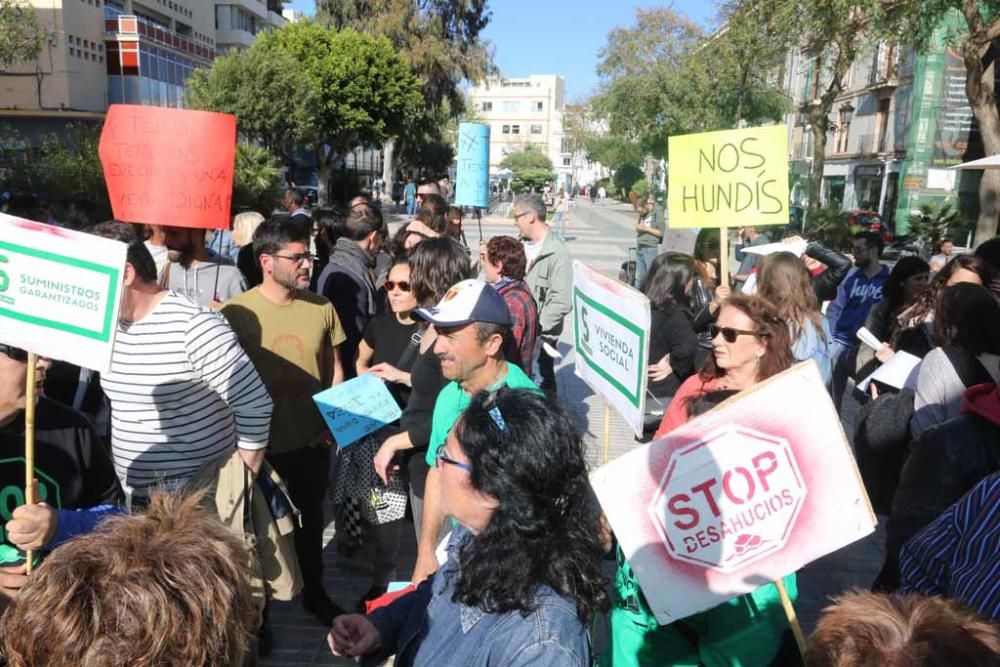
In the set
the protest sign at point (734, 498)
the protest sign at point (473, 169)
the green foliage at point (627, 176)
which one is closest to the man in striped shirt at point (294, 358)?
the protest sign at point (734, 498)

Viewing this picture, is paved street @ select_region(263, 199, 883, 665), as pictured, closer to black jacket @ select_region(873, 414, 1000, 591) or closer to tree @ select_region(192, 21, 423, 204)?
black jacket @ select_region(873, 414, 1000, 591)

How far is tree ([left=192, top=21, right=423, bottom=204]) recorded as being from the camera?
85.3 feet

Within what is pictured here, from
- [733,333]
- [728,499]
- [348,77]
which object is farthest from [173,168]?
[348,77]

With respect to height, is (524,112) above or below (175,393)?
above

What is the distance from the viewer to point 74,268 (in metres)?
2.28

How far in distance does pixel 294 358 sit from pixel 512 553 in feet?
7.24

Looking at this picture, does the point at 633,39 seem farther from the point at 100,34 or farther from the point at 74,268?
the point at 74,268

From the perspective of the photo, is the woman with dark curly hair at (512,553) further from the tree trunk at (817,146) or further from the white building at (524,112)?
the white building at (524,112)

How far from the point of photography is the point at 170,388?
9.27 feet

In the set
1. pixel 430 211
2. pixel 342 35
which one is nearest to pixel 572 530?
pixel 430 211

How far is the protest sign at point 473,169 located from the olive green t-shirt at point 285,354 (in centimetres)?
585

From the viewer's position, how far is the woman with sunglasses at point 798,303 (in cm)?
424

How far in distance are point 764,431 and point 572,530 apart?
0.61 m

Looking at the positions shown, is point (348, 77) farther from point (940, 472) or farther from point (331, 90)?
point (940, 472)
